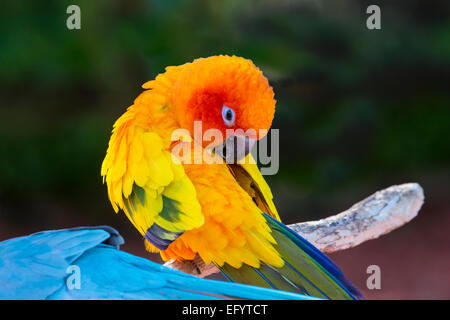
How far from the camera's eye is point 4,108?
666 mm

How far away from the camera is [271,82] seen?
613 mm

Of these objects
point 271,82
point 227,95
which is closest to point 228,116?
point 227,95

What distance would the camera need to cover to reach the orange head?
447 mm

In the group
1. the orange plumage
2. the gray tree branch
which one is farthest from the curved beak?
the gray tree branch

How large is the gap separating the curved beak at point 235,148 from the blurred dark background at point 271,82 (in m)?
0.18

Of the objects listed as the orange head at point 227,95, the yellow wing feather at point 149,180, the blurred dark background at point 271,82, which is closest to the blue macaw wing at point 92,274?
the yellow wing feather at point 149,180

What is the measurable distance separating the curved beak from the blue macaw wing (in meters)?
0.13

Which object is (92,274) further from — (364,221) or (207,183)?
(364,221)

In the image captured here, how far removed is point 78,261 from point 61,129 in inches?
11.5

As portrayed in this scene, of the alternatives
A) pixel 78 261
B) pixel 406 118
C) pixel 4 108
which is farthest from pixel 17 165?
pixel 406 118

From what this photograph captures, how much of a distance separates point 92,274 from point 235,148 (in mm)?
179

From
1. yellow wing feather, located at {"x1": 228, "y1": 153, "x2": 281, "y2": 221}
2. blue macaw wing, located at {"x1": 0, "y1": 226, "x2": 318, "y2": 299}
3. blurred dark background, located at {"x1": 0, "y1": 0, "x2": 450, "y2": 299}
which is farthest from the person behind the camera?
blurred dark background, located at {"x1": 0, "y1": 0, "x2": 450, "y2": 299}

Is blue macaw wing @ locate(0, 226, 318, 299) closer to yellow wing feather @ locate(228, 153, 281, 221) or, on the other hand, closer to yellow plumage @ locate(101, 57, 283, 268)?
yellow plumage @ locate(101, 57, 283, 268)

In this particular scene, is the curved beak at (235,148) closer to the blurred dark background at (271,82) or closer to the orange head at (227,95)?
the orange head at (227,95)
